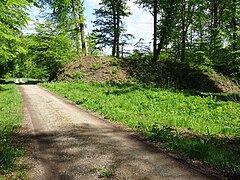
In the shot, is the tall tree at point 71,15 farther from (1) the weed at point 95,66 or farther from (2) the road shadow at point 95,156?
(2) the road shadow at point 95,156

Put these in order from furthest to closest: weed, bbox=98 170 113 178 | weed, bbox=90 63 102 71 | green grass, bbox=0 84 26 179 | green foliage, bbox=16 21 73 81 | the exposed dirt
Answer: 1. green foliage, bbox=16 21 73 81
2. weed, bbox=90 63 102 71
3. the exposed dirt
4. green grass, bbox=0 84 26 179
5. weed, bbox=98 170 113 178

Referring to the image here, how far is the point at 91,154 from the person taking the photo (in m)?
7.85

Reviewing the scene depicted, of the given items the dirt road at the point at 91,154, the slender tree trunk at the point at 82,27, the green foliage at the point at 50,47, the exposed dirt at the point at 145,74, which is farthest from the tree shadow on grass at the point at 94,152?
the slender tree trunk at the point at 82,27

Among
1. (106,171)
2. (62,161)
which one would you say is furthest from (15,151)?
(106,171)

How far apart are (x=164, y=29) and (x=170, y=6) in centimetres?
276

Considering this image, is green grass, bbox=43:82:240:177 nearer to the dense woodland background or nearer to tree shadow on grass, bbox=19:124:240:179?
tree shadow on grass, bbox=19:124:240:179

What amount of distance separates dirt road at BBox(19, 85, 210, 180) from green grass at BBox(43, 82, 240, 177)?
86cm

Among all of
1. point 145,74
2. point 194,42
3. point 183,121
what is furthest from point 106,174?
point 194,42

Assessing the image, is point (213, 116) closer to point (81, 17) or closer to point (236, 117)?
point (236, 117)

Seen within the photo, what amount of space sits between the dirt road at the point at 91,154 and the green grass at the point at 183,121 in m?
0.86

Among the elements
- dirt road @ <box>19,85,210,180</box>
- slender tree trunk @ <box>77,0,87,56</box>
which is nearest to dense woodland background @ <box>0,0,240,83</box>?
slender tree trunk @ <box>77,0,87,56</box>

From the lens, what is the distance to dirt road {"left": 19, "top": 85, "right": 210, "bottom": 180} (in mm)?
6504

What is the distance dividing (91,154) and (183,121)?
545 cm

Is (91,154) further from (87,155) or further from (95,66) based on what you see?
(95,66)
